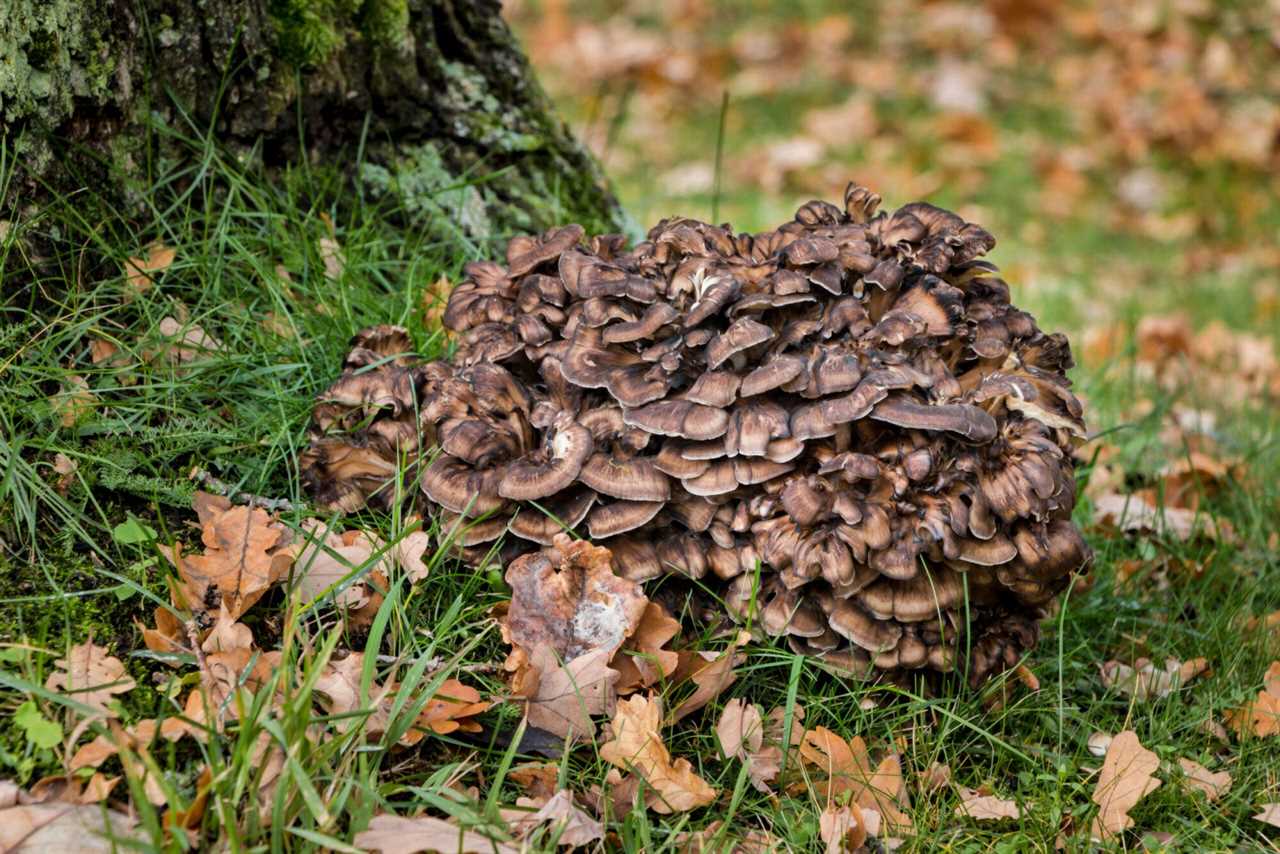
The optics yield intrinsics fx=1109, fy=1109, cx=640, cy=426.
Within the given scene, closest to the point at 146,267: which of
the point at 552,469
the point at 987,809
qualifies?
the point at 552,469

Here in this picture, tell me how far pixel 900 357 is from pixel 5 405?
2478mm

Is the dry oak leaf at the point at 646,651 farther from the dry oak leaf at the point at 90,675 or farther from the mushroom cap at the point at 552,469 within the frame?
the dry oak leaf at the point at 90,675

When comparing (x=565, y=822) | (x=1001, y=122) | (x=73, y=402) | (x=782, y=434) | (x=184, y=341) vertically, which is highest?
(x=1001, y=122)

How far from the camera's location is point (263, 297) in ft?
12.8

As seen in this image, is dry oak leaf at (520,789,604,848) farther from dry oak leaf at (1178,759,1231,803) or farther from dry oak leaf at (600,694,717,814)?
dry oak leaf at (1178,759,1231,803)

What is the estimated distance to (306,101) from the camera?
13.7 ft

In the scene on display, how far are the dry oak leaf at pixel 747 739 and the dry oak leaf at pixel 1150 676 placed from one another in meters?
1.22

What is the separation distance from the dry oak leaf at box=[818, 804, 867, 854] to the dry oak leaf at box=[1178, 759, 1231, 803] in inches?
39.9

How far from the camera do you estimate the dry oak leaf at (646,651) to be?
3.05m

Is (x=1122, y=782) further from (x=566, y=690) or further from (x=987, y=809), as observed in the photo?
(x=566, y=690)

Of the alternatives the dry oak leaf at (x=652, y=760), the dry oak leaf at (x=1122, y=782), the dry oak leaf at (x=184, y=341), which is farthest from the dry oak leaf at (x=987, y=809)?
the dry oak leaf at (x=184, y=341)

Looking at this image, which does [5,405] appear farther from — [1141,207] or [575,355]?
[1141,207]

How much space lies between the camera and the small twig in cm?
Result: 331

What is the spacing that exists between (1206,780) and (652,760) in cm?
162
